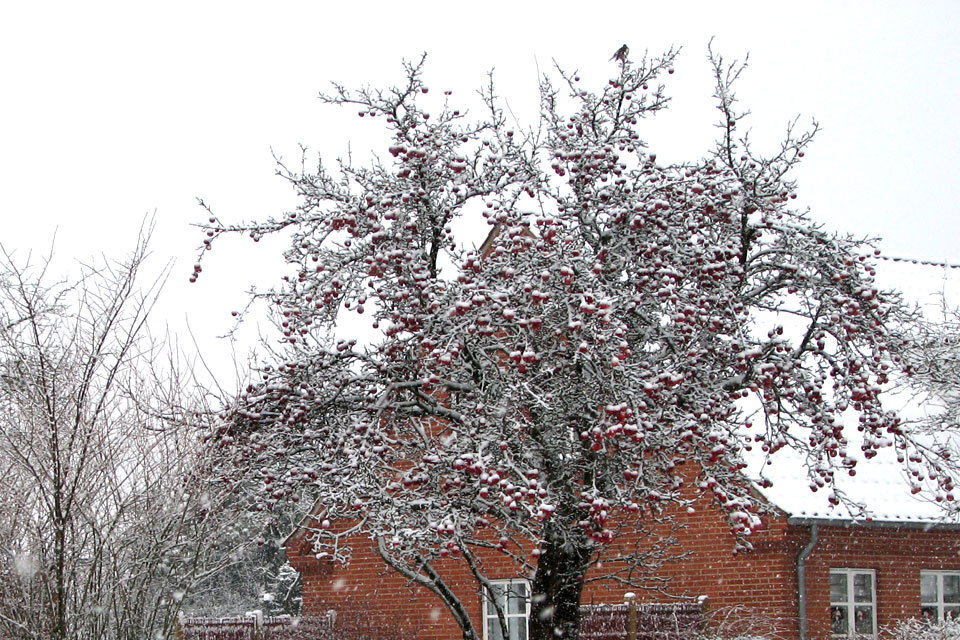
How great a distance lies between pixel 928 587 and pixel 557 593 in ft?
27.0

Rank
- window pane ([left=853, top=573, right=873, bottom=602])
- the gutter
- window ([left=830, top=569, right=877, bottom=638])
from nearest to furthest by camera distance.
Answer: the gutter < window ([left=830, top=569, right=877, bottom=638]) < window pane ([left=853, top=573, right=873, bottom=602])

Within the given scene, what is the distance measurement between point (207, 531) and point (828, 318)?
4.64 meters

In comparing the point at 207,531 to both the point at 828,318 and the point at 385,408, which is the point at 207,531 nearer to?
the point at 385,408

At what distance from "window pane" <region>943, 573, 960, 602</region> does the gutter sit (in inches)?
99.3

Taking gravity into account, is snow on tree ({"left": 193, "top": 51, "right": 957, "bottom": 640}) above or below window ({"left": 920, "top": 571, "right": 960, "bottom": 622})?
above

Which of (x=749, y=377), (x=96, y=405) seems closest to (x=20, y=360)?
(x=96, y=405)

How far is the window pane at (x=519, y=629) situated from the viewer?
1533 centimetres

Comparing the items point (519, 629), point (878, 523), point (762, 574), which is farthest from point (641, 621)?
point (878, 523)

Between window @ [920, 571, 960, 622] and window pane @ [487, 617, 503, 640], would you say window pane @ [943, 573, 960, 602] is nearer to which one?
window @ [920, 571, 960, 622]

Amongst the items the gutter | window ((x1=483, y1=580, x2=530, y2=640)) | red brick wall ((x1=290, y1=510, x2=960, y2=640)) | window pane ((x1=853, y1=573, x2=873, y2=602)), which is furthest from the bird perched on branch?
window pane ((x1=853, y1=573, x2=873, y2=602))

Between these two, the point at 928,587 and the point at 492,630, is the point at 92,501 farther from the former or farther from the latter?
the point at 928,587

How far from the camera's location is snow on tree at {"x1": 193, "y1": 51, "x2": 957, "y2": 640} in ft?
24.7

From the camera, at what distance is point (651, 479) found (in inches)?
328

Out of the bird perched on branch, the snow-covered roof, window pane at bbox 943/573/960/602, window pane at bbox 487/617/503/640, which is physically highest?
the bird perched on branch
